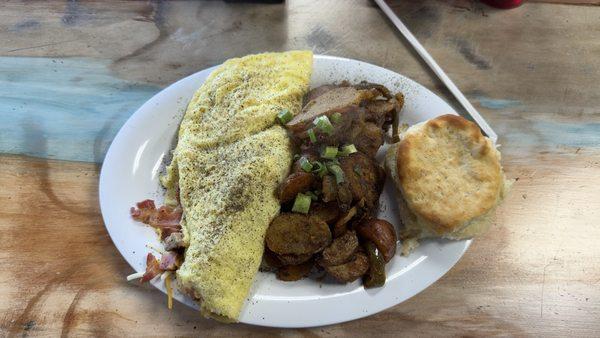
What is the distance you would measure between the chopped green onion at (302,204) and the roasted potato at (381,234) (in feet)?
1.03

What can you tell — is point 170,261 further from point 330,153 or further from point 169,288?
point 330,153

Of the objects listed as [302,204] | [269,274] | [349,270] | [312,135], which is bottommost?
[269,274]

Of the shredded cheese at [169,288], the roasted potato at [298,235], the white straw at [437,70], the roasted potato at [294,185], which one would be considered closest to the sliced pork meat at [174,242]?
the shredded cheese at [169,288]

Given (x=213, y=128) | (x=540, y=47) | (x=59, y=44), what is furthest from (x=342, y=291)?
(x=59, y=44)

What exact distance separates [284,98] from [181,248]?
112cm

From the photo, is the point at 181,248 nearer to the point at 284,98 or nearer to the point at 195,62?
the point at 284,98

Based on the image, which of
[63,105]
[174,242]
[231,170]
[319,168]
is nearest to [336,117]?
[319,168]

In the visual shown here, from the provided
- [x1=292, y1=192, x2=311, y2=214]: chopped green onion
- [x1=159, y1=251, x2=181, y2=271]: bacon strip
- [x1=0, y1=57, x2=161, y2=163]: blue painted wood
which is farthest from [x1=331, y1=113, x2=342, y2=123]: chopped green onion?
[x1=0, y1=57, x2=161, y2=163]: blue painted wood

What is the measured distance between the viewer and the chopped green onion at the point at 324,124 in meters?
2.61

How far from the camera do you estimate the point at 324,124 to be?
8.56 feet

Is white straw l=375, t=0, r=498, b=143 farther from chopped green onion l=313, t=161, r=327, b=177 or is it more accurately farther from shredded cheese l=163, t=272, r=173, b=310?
shredded cheese l=163, t=272, r=173, b=310

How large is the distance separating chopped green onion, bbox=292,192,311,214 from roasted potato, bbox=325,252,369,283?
324 millimetres

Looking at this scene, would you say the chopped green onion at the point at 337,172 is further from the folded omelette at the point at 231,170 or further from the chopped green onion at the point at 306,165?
the folded omelette at the point at 231,170

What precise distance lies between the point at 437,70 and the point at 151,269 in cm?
250
